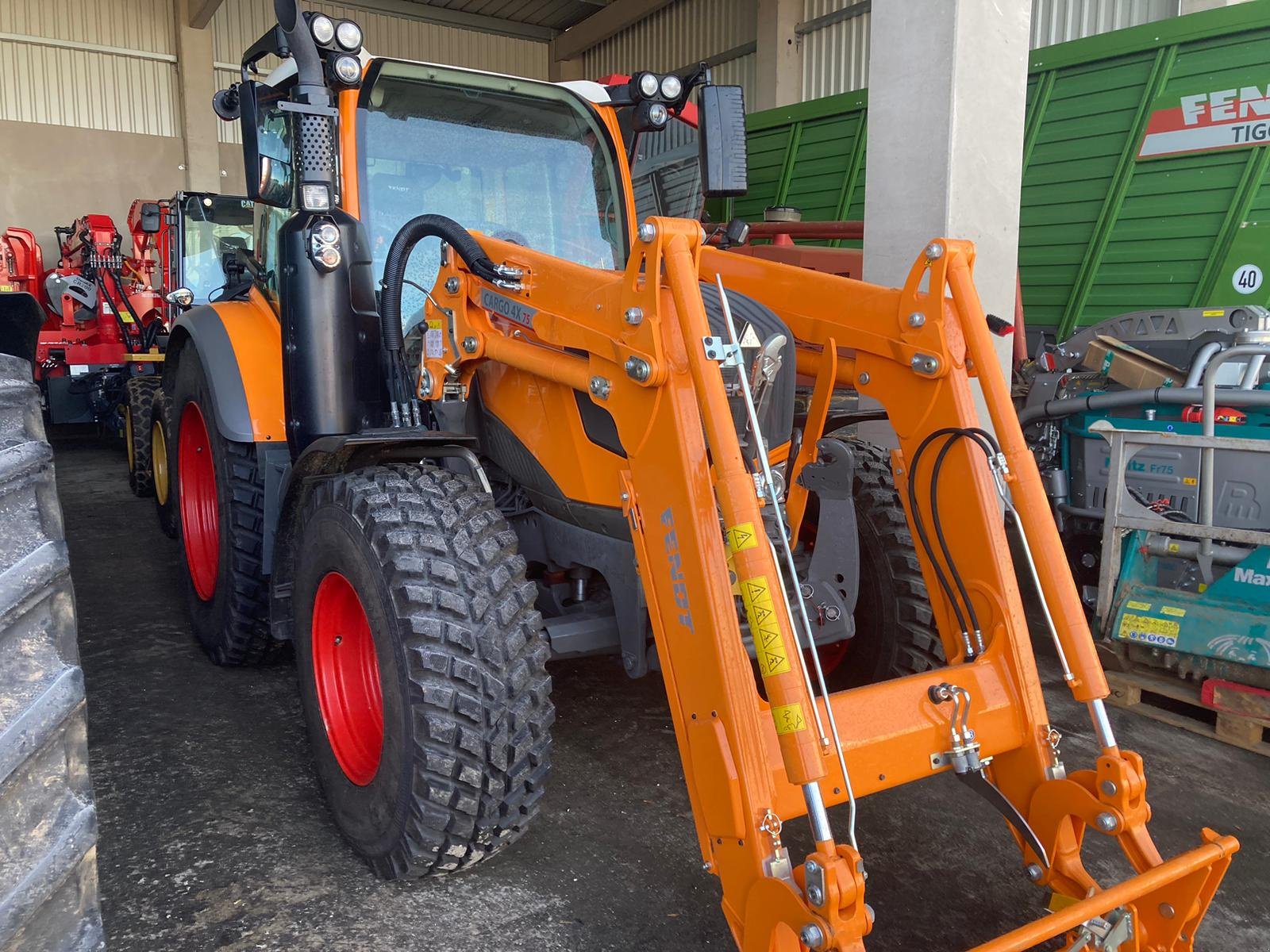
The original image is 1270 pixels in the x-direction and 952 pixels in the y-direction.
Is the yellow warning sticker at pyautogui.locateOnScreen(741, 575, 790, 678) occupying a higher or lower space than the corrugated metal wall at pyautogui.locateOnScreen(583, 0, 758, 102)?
lower

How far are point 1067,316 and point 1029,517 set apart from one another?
15.4 feet

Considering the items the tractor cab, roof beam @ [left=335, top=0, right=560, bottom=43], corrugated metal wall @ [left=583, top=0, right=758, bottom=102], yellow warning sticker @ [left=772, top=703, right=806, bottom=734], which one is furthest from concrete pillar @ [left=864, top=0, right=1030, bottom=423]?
roof beam @ [left=335, top=0, right=560, bottom=43]

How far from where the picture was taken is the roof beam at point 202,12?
13625mm

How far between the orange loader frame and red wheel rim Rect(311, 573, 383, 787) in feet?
2.68

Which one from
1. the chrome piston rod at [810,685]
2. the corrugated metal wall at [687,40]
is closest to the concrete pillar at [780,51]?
the corrugated metal wall at [687,40]

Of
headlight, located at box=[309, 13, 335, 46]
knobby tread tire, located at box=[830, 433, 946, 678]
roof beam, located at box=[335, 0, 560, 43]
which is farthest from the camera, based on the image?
roof beam, located at box=[335, 0, 560, 43]

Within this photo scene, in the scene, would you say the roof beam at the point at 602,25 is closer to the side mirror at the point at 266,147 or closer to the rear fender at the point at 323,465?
the side mirror at the point at 266,147

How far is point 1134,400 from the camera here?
3953 millimetres

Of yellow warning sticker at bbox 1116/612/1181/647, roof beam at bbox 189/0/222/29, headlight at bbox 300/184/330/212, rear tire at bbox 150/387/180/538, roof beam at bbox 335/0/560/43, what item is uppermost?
roof beam at bbox 335/0/560/43

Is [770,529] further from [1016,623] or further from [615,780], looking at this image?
[615,780]

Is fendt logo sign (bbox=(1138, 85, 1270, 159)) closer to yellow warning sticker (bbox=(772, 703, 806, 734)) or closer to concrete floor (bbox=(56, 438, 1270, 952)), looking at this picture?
concrete floor (bbox=(56, 438, 1270, 952))

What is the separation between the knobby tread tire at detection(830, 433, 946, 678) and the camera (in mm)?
2887

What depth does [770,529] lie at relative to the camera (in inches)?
101

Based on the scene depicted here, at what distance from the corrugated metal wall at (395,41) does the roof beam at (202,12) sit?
1.90 feet
